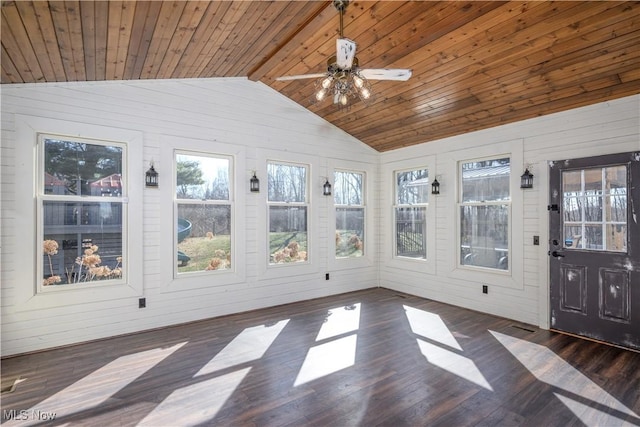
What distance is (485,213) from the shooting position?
5051 millimetres

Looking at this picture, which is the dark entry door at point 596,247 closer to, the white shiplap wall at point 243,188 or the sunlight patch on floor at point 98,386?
the white shiplap wall at point 243,188

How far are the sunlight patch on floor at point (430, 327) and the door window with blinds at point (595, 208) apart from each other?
1877mm

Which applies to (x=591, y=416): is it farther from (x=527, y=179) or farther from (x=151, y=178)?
(x=151, y=178)

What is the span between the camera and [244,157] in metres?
4.98

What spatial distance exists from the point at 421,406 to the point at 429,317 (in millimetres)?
2307

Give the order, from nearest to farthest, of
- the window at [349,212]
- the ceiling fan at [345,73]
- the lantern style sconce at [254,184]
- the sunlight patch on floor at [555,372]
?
the ceiling fan at [345,73] → the sunlight patch on floor at [555,372] → the lantern style sconce at [254,184] → the window at [349,212]

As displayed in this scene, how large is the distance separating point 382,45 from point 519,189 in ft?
9.15

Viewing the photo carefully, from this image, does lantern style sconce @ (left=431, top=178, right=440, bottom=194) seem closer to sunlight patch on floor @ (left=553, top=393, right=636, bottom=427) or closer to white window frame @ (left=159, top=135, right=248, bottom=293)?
white window frame @ (left=159, top=135, right=248, bottom=293)

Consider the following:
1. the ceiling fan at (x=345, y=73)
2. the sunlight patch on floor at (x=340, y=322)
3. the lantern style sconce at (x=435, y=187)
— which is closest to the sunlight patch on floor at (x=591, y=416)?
the sunlight patch on floor at (x=340, y=322)

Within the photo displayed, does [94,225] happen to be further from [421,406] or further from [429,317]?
[429,317]

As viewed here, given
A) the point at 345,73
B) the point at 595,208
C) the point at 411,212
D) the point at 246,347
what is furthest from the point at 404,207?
the point at 345,73

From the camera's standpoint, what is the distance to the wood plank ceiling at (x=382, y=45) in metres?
2.67

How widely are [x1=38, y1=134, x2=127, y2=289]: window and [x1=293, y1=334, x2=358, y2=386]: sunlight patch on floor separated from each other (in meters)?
2.62

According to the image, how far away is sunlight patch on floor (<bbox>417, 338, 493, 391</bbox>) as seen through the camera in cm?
293
